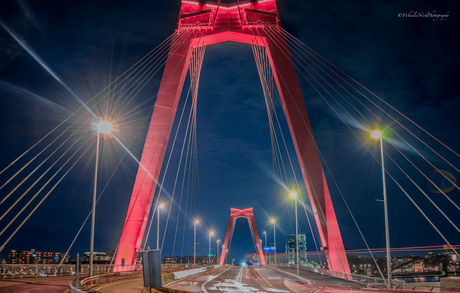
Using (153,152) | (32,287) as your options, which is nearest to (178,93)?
(153,152)

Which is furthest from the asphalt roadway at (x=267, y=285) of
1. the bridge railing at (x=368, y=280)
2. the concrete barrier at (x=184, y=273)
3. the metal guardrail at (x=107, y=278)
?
the metal guardrail at (x=107, y=278)

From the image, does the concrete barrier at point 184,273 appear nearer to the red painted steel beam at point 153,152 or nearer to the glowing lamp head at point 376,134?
the red painted steel beam at point 153,152

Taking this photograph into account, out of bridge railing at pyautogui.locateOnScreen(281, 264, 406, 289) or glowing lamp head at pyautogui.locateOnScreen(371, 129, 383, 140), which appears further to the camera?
glowing lamp head at pyautogui.locateOnScreen(371, 129, 383, 140)

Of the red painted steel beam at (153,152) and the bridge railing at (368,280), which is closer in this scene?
Result: the bridge railing at (368,280)

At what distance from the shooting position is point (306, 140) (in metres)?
22.5

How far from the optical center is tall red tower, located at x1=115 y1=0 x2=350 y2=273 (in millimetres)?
21938

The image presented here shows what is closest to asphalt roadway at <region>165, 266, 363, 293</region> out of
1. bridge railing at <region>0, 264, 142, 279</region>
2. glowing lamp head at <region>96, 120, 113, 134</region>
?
bridge railing at <region>0, 264, 142, 279</region>

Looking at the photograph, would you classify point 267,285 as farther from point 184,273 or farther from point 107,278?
point 184,273

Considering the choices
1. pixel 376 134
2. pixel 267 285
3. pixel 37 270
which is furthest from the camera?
pixel 37 270

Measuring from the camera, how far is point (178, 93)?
2477cm

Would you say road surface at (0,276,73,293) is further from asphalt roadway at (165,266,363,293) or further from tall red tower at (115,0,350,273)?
tall red tower at (115,0,350,273)

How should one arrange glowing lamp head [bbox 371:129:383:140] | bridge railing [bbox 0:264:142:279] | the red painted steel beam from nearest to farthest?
glowing lamp head [bbox 371:129:383:140]
bridge railing [bbox 0:264:142:279]
the red painted steel beam

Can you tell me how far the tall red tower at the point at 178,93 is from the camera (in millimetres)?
21938

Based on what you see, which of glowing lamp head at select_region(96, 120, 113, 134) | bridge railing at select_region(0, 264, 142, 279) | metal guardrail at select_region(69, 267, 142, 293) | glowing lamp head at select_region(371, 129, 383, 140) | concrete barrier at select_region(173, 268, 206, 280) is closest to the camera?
metal guardrail at select_region(69, 267, 142, 293)
